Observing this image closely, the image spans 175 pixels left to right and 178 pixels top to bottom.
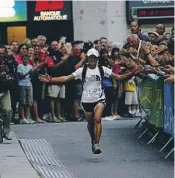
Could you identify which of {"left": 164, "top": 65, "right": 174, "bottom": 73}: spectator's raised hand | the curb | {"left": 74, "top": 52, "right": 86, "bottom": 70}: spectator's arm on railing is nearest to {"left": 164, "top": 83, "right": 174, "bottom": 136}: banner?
{"left": 164, "top": 65, "right": 174, "bottom": 73}: spectator's raised hand

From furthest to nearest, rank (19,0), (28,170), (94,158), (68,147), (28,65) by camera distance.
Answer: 1. (19,0)
2. (28,65)
3. (68,147)
4. (94,158)
5. (28,170)

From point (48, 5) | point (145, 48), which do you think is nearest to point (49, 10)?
point (48, 5)

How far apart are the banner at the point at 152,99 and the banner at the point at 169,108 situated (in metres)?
0.35

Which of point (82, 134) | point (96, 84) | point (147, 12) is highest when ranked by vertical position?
point (147, 12)

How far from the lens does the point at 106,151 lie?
13305mm

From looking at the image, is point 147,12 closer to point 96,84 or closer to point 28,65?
point 28,65

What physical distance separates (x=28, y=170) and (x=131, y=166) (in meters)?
1.81

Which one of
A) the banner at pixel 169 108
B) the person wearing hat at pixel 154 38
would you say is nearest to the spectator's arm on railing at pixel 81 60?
the person wearing hat at pixel 154 38

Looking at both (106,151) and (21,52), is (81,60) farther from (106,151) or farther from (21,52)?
(106,151)

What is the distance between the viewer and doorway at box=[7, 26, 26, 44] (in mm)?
24000

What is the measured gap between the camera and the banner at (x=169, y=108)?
11.9 m

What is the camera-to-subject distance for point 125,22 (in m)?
24.3

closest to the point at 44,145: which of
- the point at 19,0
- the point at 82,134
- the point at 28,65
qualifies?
the point at 82,134

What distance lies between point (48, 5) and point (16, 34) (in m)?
1.46
